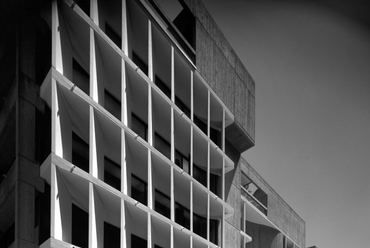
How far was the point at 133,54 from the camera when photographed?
2484 centimetres

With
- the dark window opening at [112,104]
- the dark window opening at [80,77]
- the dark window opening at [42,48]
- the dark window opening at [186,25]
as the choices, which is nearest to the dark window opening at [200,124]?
the dark window opening at [186,25]

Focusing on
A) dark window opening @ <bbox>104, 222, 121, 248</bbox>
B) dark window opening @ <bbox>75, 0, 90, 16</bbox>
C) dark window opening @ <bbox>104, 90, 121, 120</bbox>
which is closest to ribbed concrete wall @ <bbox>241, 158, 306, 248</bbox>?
dark window opening @ <bbox>104, 90, 121, 120</bbox>

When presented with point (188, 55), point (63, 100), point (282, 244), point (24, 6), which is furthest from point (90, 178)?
point (282, 244)

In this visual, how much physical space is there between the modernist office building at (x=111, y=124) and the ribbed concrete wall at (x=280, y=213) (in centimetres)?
1045

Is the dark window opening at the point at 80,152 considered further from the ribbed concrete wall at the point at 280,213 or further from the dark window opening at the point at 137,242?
the ribbed concrete wall at the point at 280,213

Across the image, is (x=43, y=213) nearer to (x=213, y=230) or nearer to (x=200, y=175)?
(x=200, y=175)

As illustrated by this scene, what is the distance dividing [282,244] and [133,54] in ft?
96.2

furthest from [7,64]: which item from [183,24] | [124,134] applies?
[183,24]

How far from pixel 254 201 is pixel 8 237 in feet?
80.4

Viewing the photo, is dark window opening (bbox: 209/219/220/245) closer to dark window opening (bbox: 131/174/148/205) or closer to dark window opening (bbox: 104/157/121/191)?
dark window opening (bbox: 131/174/148/205)

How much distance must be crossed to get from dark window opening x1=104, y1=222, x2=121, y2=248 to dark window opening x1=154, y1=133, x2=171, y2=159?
574 cm

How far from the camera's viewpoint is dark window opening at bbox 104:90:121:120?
2222cm

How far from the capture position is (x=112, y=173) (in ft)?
70.8

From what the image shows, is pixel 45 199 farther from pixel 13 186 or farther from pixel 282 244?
pixel 282 244
